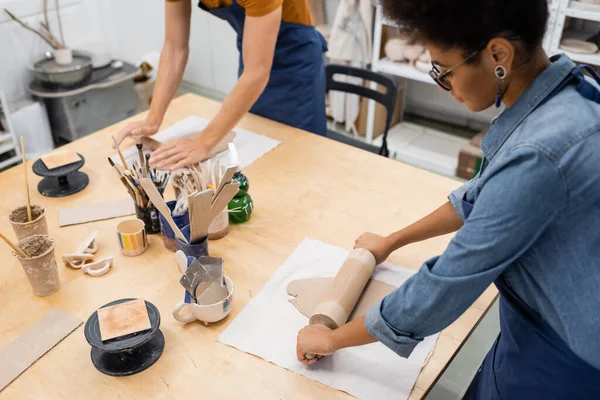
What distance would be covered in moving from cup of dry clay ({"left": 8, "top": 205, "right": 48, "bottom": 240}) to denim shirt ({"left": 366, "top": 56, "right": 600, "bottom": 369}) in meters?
0.91

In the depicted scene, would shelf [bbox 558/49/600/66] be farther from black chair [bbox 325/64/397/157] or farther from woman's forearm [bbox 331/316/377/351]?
woman's forearm [bbox 331/316/377/351]

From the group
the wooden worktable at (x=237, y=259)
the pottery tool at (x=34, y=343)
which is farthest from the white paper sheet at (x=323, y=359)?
the pottery tool at (x=34, y=343)

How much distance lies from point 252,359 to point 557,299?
0.57 m

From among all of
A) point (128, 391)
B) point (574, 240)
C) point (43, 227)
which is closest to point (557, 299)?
point (574, 240)

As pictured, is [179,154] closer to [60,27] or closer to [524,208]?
[524,208]

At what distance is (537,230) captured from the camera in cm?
71

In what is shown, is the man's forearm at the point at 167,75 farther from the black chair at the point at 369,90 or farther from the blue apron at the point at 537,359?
the blue apron at the point at 537,359

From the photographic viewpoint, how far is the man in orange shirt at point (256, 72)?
1.59m

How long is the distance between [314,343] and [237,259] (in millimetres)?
381

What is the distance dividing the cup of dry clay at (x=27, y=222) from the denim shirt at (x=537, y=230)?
0.91 meters

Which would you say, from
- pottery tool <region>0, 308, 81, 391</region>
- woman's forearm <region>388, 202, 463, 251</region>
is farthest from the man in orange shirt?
woman's forearm <region>388, 202, 463, 251</region>

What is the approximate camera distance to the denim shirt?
69 centimetres

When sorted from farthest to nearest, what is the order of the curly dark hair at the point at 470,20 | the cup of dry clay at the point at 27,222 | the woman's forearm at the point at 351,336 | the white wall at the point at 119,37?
the white wall at the point at 119,37, the cup of dry clay at the point at 27,222, the woman's forearm at the point at 351,336, the curly dark hair at the point at 470,20

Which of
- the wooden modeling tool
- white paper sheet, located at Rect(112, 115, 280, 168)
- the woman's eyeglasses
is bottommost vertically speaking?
white paper sheet, located at Rect(112, 115, 280, 168)
